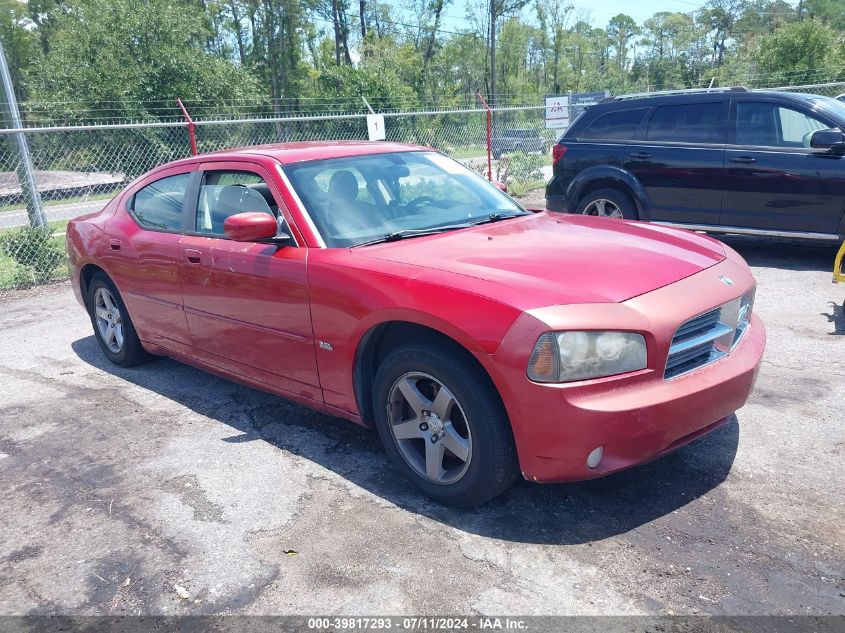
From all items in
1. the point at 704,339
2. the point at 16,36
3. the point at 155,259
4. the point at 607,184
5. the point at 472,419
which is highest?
the point at 16,36

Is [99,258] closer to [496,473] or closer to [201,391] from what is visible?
[201,391]

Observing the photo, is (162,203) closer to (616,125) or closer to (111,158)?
(616,125)

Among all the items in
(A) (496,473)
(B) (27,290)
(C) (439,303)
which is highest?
(C) (439,303)

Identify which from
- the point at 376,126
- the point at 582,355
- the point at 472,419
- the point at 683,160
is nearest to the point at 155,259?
the point at 472,419

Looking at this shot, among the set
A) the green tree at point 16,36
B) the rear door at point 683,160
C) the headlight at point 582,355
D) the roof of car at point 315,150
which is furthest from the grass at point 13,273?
the green tree at point 16,36

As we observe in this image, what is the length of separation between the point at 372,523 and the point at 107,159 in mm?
15391

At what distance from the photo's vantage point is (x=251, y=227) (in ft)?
12.0

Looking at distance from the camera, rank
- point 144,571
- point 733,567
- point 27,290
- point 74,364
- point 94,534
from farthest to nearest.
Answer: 1. point 27,290
2. point 74,364
3. point 94,534
4. point 144,571
5. point 733,567

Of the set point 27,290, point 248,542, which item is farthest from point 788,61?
point 248,542

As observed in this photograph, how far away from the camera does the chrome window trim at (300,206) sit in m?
3.68

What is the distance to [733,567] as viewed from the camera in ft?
8.83

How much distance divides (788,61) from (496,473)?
3779 centimetres

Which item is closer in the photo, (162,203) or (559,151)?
(162,203)

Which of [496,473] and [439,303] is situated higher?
[439,303]
